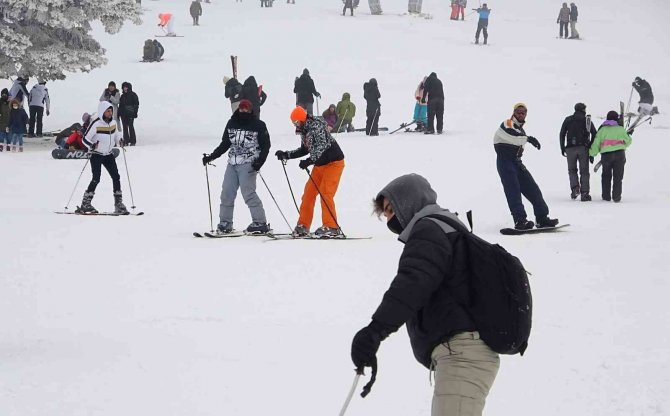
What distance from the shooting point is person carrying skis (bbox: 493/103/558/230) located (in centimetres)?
1298

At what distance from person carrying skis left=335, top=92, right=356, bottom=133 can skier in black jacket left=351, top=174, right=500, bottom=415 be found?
22447 mm

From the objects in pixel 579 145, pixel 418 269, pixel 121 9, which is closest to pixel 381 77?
pixel 121 9

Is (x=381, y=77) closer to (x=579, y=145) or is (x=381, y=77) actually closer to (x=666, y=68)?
(x=666, y=68)

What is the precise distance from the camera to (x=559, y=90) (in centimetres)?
3416

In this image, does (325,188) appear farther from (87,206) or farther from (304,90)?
(304,90)

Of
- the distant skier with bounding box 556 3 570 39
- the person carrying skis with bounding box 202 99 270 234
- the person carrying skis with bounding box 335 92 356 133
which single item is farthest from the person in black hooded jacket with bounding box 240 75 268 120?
the distant skier with bounding box 556 3 570 39

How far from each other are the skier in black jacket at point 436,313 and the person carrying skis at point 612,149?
39.7 ft

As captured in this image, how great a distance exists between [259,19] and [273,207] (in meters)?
34.7

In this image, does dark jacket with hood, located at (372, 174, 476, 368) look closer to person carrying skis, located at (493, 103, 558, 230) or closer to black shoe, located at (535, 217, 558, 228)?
person carrying skis, located at (493, 103, 558, 230)

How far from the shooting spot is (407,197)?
4.22m

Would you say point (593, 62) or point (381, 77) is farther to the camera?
point (593, 62)

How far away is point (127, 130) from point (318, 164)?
Result: 1338 centimetres

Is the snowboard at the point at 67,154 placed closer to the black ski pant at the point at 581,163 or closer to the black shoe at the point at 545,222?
the black ski pant at the point at 581,163

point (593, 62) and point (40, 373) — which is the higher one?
point (593, 62)
